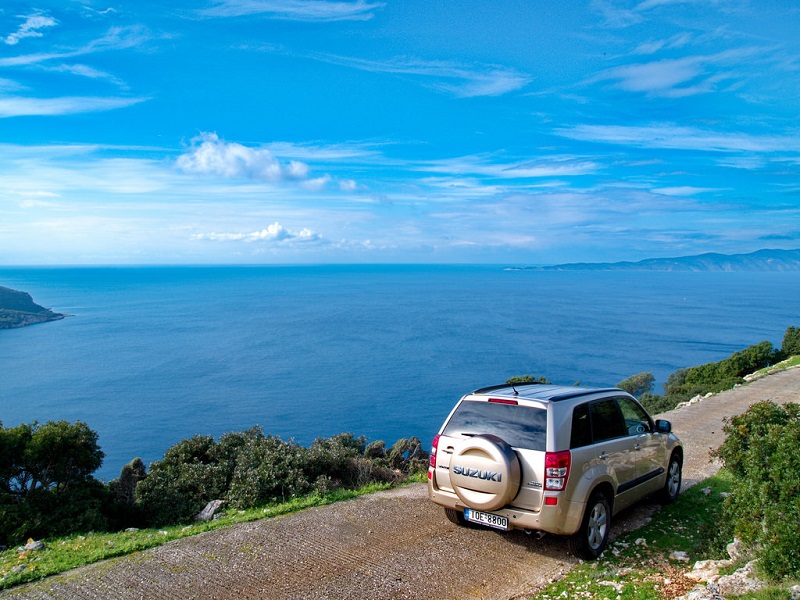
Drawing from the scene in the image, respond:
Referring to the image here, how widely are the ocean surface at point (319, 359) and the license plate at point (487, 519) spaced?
1813 inches

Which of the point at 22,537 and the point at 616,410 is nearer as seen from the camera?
the point at 616,410

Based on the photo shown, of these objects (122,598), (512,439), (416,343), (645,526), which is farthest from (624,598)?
(416,343)

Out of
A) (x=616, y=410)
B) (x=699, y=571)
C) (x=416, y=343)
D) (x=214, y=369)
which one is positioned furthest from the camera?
(x=416, y=343)

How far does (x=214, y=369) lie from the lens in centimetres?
7538

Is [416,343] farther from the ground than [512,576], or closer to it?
closer to it

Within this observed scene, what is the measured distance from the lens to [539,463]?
19.4 feet

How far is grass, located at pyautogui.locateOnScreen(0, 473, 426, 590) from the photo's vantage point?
19.3 ft

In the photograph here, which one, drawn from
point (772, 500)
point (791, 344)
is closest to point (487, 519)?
point (772, 500)

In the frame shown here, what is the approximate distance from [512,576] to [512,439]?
1390 mm

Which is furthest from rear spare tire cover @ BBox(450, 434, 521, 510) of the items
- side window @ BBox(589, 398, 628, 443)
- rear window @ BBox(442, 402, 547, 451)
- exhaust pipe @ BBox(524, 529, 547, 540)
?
side window @ BBox(589, 398, 628, 443)

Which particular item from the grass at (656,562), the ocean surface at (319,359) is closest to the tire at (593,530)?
the grass at (656,562)

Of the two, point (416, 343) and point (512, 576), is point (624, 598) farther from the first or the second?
point (416, 343)

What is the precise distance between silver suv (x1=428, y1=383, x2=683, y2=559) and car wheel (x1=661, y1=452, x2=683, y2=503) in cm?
129

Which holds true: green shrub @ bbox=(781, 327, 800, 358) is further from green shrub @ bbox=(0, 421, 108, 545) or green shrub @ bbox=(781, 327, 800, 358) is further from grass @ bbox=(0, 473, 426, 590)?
green shrub @ bbox=(0, 421, 108, 545)
